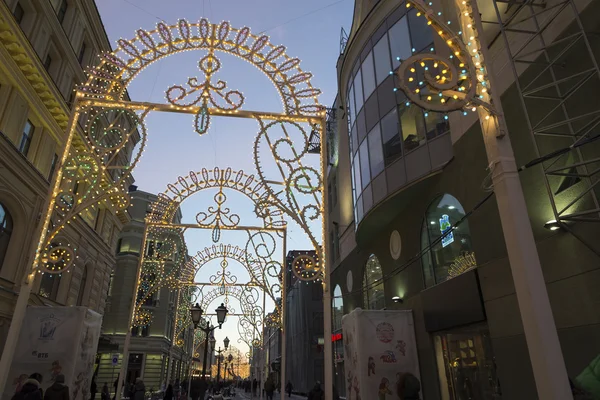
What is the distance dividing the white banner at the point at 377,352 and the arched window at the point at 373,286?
14.6 ft

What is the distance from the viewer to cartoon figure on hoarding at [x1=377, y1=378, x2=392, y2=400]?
10799 mm

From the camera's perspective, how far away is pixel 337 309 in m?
24.4

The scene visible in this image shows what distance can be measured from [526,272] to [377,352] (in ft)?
28.5

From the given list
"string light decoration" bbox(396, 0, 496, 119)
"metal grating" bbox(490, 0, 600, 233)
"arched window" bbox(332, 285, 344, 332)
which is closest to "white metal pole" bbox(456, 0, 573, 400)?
"string light decoration" bbox(396, 0, 496, 119)

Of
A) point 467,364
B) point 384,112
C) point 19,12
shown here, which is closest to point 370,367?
point 467,364

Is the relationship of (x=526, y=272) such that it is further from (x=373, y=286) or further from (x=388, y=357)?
(x=373, y=286)

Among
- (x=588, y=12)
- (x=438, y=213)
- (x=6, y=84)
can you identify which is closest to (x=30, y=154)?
(x=6, y=84)

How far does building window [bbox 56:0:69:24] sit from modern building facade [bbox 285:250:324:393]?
2496cm

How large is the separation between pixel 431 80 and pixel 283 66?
189 inches

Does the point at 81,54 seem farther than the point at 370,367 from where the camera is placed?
Yes

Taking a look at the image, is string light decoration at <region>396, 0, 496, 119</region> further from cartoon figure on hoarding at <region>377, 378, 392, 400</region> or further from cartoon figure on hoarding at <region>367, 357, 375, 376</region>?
cartoon figure on hoarding at <region>377, 378, 392, 400</region>

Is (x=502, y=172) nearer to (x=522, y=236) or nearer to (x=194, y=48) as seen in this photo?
(x=522, y=236)

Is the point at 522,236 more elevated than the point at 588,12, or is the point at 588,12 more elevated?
the point at 588,12

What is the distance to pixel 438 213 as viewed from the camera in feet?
42.0
